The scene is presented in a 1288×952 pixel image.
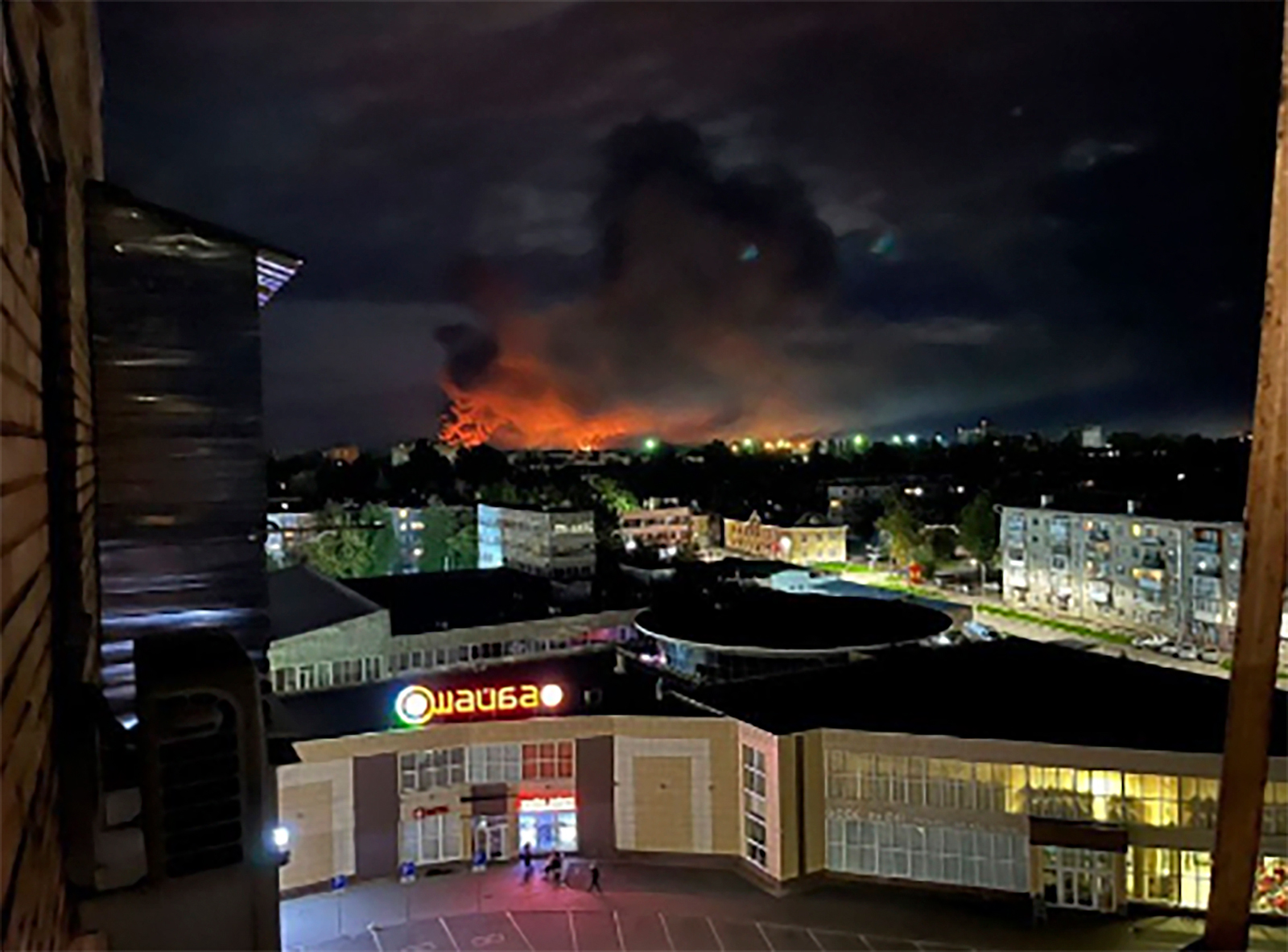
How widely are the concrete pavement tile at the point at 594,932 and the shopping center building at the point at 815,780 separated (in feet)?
5.25

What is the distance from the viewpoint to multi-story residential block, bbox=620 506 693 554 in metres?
40.0

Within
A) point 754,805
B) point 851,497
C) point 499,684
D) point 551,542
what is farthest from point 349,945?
point 851,497

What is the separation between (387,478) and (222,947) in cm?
4815

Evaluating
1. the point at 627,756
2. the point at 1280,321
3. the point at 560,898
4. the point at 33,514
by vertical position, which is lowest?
the point at 560,898

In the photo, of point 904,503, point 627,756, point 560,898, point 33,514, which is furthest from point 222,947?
point 904,503

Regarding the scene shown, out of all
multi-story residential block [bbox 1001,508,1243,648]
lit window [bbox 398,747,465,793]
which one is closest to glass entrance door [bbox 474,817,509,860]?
lit window [bbox 398,747,465,793]

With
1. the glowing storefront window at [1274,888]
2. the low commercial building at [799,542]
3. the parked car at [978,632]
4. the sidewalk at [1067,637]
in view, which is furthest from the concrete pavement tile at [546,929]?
the low commercial building at [799,542]

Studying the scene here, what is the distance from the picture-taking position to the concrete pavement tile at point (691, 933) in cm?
932

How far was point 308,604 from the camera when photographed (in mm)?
14734

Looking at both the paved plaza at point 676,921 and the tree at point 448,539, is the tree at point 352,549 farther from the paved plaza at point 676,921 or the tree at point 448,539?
the paved plaza at point 676,921

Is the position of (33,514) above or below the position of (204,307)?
below

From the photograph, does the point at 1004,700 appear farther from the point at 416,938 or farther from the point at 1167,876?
the point at 416,938

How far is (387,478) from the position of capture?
1930 inches

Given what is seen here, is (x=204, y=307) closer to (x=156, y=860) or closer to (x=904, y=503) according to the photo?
(x=156, y=860)
